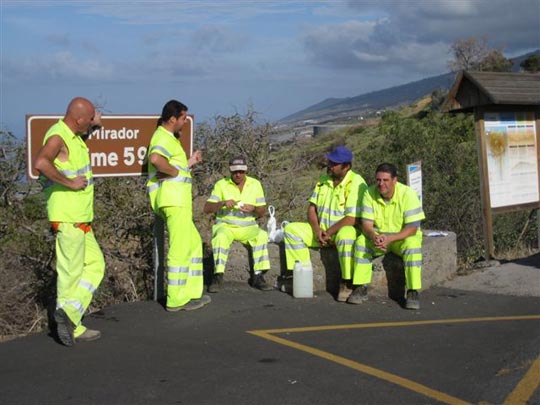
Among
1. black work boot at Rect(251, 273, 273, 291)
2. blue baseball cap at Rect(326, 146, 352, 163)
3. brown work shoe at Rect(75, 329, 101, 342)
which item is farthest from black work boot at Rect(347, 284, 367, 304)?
brown work shoe at Rect(75, 329, 101, 342)

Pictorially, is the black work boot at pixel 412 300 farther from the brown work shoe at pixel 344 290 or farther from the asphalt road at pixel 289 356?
Result: the brown work shoe at pixel 344 290

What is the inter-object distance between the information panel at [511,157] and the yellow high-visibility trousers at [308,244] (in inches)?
127

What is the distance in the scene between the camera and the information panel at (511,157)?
1054cm

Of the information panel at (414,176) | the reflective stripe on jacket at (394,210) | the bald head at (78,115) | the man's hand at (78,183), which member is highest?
the bald head at (78,115)

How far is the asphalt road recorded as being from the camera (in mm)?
5102

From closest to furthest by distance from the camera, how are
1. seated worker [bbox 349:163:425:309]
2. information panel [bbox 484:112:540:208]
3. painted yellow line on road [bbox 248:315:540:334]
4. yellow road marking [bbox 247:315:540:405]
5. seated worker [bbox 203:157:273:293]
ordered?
yellow road marking [bbox 247:315:540:405] < painted yellow line on road [bbox 248:315:540:334] < seated worker [bbox 349:163:425:309] < seated worker [bbox 203:157:273:293] < information panel [bbox 484:112:540:208]

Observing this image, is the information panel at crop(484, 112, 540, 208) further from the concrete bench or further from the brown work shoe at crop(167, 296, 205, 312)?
the brown work shoe at crop(167, 296, 205, 312)

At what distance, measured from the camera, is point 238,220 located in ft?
28.2

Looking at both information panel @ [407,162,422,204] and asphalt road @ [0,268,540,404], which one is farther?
information panel @ [407,162,422,204]

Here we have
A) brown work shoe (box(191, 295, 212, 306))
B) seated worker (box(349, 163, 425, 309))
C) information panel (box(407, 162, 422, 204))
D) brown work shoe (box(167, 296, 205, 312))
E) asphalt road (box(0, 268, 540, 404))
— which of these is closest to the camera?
asphalt road (box(0, 268, 540, 404))

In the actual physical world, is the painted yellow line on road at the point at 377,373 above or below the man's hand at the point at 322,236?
below

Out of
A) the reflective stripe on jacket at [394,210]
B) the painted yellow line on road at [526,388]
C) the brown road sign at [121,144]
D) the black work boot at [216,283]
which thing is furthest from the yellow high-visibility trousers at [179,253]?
the painted yellow line on road at [526,388]

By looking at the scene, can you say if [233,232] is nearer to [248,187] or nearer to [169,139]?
[248,187]

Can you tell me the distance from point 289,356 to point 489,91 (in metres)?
5.78
